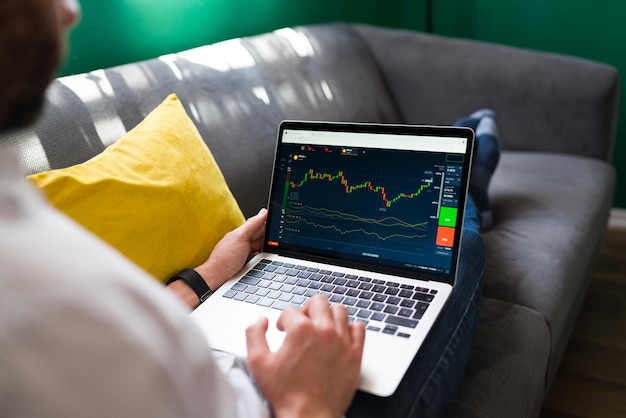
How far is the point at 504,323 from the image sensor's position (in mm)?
1251

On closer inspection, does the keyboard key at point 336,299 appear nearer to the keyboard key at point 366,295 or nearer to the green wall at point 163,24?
the keyboard key at point 366,295

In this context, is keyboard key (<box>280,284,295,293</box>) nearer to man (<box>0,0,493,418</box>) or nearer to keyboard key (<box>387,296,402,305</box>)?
keyboard key (<box>387,296,402,305</box>)

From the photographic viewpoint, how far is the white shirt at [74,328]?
1.62 ft

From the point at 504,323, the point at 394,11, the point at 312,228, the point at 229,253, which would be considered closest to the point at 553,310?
the point at 504,323

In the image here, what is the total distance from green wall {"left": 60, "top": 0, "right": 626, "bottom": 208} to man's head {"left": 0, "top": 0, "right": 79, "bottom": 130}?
1006mm

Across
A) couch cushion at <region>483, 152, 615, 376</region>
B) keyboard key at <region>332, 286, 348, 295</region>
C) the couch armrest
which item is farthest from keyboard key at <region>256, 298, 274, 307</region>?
the couch armrest

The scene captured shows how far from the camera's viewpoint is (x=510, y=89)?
81.1 inches

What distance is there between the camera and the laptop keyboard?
927 mm

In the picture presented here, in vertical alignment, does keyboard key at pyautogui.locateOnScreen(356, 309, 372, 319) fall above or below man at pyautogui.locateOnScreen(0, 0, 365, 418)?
below

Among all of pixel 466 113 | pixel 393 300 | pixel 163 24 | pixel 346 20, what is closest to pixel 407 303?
pixel 393 300

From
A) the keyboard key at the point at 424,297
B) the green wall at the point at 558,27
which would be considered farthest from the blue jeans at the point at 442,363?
the green wall at the point at 558,27

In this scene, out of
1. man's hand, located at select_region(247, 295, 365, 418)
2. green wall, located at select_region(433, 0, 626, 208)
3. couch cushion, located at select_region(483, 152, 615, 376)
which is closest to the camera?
man's hand, located at select_region(247, 295, 365, 418)

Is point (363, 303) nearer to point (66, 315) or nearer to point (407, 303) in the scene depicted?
point (407, 303)

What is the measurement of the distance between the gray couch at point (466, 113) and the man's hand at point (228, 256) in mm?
297
